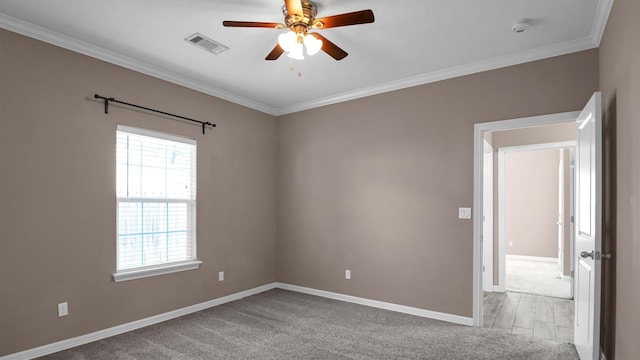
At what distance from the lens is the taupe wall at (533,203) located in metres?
7.55

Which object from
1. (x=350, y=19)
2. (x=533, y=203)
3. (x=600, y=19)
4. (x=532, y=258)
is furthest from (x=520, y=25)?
(x=532, y=258)

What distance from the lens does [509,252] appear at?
7.99 metres

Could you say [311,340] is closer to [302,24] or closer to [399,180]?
[399,180]

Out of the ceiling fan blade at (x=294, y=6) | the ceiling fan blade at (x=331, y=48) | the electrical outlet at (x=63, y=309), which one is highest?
the ceiling fan blade at (x=294, y=6)

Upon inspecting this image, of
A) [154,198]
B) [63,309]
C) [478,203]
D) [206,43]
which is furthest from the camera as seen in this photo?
[154,198]

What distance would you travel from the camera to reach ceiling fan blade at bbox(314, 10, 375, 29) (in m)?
2.14

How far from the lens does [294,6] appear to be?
224 cm

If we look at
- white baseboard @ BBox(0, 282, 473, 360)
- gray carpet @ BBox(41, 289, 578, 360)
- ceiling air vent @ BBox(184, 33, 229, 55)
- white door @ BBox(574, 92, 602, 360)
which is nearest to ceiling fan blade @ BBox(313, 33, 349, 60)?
ceiling air vent @ BBox(184, 33, 229, 55)

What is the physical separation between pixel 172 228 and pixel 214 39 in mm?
2086

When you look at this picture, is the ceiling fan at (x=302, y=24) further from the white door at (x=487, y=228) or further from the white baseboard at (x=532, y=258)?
the white baseboard at (x=532, y=258)

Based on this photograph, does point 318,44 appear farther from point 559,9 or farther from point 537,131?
point 537,131

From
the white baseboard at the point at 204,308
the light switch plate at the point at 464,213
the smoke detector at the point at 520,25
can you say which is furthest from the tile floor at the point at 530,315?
the smoke detector at the point at 520,25

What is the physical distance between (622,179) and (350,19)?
6.46ft

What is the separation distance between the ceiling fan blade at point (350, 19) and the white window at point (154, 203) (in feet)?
7.72
